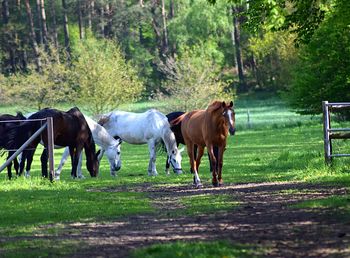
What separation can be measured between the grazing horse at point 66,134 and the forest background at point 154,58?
19693 millimetres

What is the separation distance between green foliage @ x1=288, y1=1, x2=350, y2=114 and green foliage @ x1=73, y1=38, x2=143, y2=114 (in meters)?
17.0

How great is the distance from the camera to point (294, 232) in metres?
10.5

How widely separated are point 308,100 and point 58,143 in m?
24.9

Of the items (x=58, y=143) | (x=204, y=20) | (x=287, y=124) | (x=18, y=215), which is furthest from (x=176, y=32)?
(x=18, y=215)

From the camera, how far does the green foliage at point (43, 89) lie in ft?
223

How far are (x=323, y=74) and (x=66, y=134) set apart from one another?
80.4 feet

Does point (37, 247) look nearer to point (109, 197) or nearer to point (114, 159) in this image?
point (109, 197)

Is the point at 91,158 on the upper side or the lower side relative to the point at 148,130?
lower

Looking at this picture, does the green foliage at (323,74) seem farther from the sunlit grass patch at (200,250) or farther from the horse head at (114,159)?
the sunlit grass patch at (200,250)

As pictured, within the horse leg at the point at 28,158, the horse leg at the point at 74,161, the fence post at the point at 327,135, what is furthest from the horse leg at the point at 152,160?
the fence post at the point at 327,135

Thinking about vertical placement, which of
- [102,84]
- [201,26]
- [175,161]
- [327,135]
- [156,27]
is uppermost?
[156,27]

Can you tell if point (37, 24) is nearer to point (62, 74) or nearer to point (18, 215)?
point (62, 74)

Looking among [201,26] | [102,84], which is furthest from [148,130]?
[201,26]

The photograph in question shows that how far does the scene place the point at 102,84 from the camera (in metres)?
61.0
